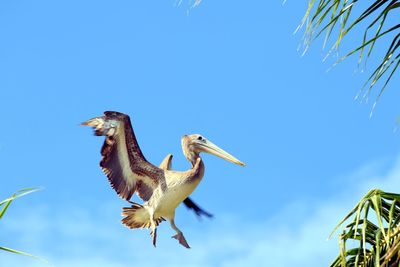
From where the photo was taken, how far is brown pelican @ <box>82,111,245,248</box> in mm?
7852

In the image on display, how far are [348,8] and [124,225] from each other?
3.15 metres

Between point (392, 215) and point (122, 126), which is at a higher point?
point (122, 126)

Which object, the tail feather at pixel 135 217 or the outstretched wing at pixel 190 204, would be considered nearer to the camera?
the tail feather at pixel 135 217

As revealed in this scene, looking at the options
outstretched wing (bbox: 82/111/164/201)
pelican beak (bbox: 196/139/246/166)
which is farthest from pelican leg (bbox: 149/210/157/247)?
pelican beak (bbox: 196/139/246/166)

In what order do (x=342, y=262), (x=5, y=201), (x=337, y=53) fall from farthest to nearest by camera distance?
(x=342, y=262), (x=337, y=53), (x=5, y=201)

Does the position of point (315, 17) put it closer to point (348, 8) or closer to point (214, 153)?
point (348, 8)

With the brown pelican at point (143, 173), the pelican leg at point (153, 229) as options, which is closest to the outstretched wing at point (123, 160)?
the brown pelican at point (143, 173)

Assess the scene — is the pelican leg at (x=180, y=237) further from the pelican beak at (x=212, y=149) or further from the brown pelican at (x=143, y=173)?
the pelican beak at (x=212, y=149)

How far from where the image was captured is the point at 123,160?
8.03 meters

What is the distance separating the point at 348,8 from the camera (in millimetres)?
6281

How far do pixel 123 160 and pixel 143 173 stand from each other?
0.80ft

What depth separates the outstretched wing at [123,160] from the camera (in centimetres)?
790

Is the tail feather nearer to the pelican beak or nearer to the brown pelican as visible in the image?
the brown pelican

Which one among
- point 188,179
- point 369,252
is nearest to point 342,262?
point 369,252
